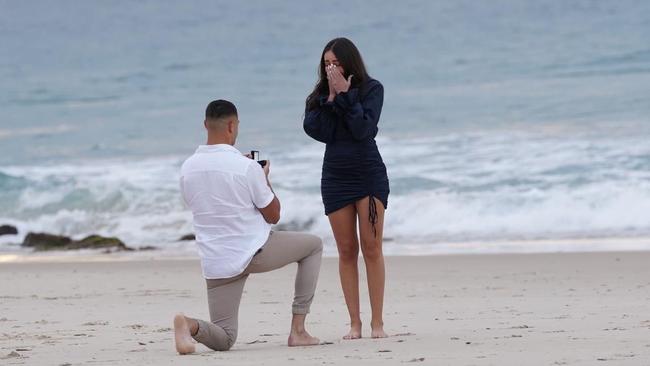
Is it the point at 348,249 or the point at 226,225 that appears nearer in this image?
the point at 226,225

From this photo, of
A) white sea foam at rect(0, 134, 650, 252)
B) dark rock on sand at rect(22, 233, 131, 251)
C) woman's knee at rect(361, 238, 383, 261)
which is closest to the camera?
woman's knee at rect(361, 238, 383, 261)

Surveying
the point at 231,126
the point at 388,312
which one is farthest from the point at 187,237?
the point at 231,126

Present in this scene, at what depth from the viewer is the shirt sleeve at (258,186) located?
575cm

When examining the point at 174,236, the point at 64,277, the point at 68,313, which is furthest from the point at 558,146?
the point at 68,313

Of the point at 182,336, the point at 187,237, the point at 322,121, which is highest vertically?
the point at 322,121

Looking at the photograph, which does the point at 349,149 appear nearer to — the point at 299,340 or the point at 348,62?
the point at 348,62

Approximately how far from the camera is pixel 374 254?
249 inches

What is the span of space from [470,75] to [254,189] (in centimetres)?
2600

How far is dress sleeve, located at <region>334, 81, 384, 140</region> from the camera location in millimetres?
6043

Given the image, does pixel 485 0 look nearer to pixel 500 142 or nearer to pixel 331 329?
pixel 500 142

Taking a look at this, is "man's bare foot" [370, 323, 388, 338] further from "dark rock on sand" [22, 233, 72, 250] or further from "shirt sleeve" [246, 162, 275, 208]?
"dark rock on sand" [22, 233, 72, 250]

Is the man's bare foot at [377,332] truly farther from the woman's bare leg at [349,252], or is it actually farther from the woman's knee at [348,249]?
the woman's knee at [348,249]

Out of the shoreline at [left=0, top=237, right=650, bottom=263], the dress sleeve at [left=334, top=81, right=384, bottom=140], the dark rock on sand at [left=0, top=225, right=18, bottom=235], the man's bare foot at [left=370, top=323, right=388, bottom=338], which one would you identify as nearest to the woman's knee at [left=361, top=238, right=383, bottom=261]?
the man's bare foot at [left=370, top=323, right=388, bottom=338]

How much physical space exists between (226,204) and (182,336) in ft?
2.02
